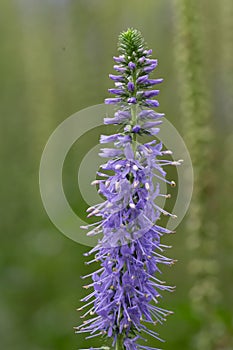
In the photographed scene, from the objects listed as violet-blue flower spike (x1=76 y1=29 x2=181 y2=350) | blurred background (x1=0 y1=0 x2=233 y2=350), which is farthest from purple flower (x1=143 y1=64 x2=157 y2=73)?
blurred background (x1=0 y1=0 x2=233 y2=350)

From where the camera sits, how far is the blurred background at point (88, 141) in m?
5.76

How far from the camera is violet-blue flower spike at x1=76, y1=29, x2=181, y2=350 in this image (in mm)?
2879

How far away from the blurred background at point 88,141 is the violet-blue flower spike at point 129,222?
2624mm

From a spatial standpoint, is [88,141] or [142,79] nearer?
[142,79]

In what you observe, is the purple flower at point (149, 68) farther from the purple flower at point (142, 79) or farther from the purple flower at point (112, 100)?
the purple flower at point (112, 100)

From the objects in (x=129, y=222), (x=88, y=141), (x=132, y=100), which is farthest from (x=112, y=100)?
(x=88, y=141)

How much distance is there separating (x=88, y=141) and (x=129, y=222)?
21.1 feet

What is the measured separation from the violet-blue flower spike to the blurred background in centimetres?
262

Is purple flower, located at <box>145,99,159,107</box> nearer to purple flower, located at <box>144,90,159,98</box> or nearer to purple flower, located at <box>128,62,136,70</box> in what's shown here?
purple flower, located at <box>144,90,159,98</box>

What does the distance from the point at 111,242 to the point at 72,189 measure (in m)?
5.61

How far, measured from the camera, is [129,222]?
2.92m

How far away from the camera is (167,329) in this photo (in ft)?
24.8

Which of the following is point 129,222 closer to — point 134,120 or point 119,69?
Result: point 134,120

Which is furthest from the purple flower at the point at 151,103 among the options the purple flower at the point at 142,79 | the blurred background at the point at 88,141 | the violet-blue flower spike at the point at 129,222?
the blurred background at the point at 88,141
